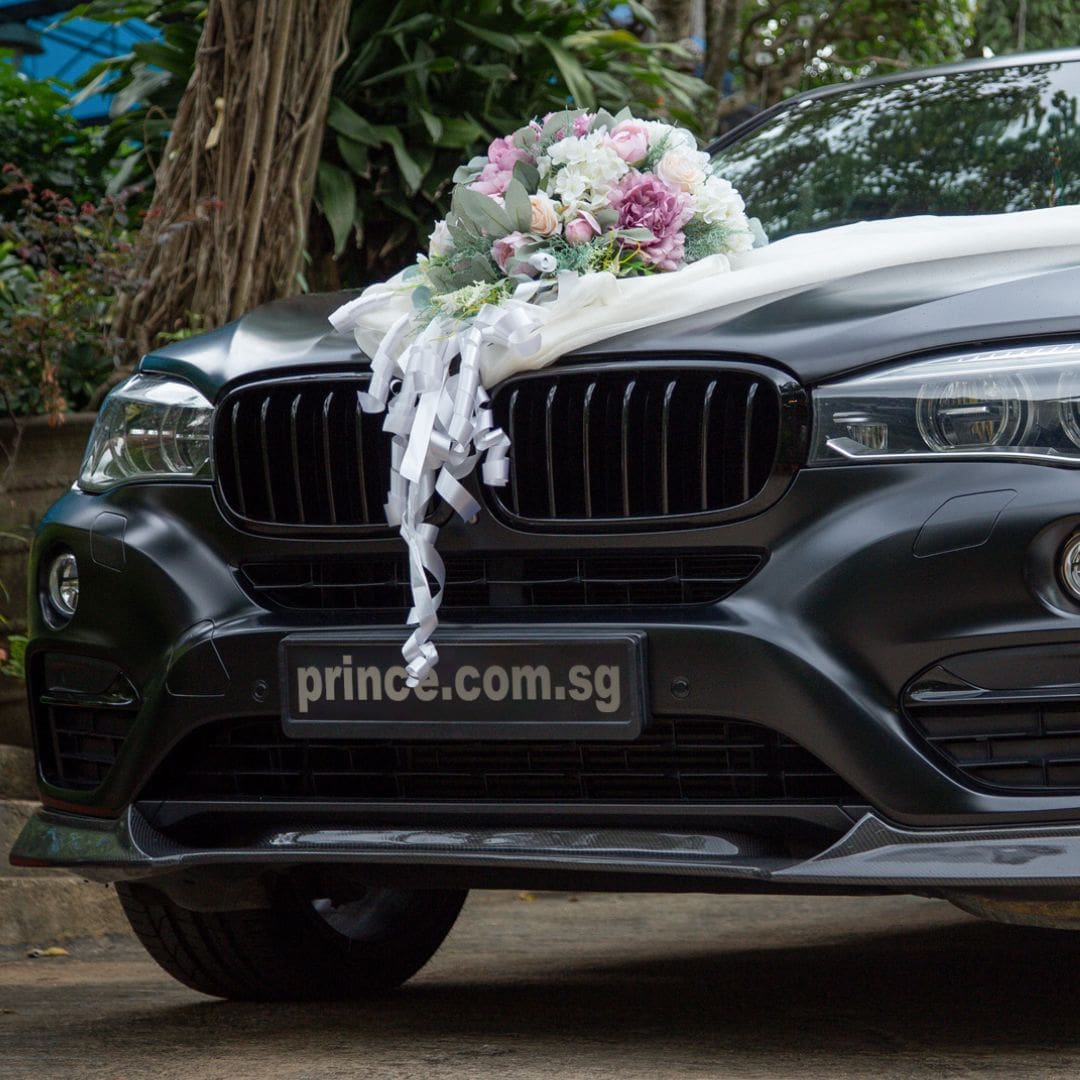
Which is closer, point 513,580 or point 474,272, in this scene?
point 513,580

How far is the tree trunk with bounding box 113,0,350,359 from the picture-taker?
597cm

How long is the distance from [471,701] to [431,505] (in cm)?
30

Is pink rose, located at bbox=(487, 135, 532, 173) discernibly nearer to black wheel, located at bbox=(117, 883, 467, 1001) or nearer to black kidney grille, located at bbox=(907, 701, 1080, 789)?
black kidney grille, located at bbox=(907, 701, 1080, 789)

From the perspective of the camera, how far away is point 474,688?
9.34 feet

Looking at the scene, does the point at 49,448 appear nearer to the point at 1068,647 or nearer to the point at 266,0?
the point at 266,0

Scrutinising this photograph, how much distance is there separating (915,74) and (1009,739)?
237cm

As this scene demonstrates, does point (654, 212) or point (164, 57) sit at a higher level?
point (164, 57)

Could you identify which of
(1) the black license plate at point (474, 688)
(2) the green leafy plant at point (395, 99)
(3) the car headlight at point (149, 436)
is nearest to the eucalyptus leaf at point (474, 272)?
(3) the car headlight at point (149, 436)

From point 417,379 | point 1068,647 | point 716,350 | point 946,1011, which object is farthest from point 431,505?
point 946,1011

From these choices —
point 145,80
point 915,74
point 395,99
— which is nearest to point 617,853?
point 915,74

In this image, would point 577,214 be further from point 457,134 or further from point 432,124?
point 457,134

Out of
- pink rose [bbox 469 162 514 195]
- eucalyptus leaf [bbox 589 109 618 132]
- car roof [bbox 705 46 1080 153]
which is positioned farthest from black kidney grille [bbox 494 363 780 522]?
car roof [bbox 705 46 1080 153]

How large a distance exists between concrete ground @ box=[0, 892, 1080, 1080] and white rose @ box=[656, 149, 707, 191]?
55.2 inches

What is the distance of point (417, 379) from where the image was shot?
2918mm
